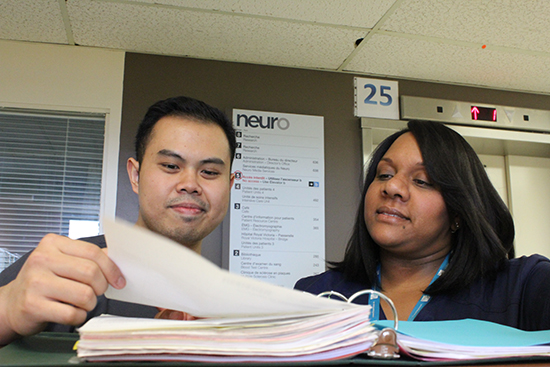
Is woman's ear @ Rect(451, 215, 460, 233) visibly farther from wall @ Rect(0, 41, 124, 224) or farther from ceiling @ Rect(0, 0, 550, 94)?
wall @ Rect(0, 41, 124, 224)

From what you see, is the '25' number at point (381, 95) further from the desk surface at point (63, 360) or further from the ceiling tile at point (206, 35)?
the desk surface at point (63, 360)

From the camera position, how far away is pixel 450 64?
246 centimetres

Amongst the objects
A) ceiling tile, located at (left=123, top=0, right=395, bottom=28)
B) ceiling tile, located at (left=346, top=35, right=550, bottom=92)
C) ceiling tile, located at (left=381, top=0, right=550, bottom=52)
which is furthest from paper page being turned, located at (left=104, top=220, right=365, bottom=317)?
Answer: ceiling tile, located at (left=346, top=35, right=550, bottom=92)

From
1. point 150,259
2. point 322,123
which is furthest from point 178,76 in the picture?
point 150,259

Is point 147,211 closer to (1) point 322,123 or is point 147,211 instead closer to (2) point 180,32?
(2) point 180,32

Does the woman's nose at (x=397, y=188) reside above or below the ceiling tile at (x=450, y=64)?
below

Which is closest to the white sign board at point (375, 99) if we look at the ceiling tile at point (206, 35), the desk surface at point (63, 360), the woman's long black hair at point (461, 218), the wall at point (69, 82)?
the ceiling tile at point (206, 35)

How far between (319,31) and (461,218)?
4.08 feet

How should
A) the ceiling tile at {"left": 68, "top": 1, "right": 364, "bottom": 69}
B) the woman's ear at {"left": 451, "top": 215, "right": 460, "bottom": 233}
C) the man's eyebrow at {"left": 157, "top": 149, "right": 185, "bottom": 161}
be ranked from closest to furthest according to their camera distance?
the man's eyebrow at {"left": 157, "top": 149, "right": 185, "bottom": 161} < the woman's ear at {"left": 451, "top": 215, "right": 460, "bottom": 233} < the ceiling tile at {"left": 68, "top": 1, "right": 364, "bottom": 69}

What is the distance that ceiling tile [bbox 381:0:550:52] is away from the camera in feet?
6.19

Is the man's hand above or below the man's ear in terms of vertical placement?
below

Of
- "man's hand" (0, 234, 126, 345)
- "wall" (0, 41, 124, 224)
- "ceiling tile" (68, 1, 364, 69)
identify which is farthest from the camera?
"wall" (0, 41, 124, 224)

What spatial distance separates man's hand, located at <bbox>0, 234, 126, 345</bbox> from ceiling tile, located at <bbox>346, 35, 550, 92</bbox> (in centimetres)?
199

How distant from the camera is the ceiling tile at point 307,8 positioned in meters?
1.87
